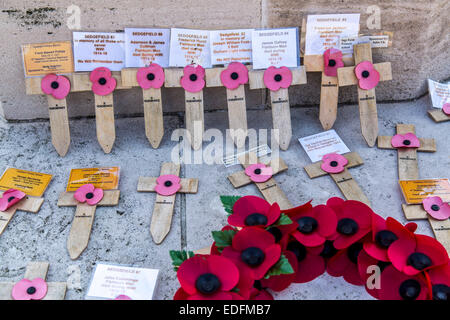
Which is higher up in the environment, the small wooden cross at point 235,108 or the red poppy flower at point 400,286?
the small wooden cross at point 235,108

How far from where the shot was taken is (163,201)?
74.5 inches

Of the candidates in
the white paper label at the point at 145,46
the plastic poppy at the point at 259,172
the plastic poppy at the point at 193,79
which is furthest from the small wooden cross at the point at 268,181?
the white paper label at the point at 145,46

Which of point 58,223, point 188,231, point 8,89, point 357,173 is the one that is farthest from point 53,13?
point 357,173

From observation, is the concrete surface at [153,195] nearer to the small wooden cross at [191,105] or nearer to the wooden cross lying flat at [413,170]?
the wooden cross lying flat at [413,170]

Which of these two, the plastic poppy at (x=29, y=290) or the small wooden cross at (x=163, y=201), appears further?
the small wooden cross at (x=163, y=201)

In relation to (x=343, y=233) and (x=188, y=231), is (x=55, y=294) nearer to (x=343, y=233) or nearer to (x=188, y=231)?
(x=188, y=231)

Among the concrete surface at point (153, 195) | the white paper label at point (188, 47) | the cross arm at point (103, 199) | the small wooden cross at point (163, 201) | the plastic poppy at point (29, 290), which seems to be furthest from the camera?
the white paper label at point (188, 47)

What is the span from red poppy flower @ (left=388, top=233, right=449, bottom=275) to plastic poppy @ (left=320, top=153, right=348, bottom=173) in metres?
0.63

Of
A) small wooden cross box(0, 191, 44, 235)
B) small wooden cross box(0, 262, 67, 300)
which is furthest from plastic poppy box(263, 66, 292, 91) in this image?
small wooden cross box(0, 262, 67, 300)

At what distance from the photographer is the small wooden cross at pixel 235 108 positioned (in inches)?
83.5

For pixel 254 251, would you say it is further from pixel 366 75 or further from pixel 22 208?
pixel 366 75

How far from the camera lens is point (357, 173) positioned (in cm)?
204

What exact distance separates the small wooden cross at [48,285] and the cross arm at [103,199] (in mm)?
299
